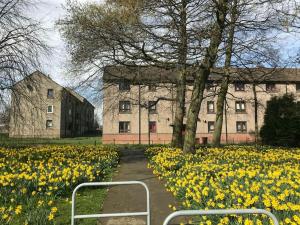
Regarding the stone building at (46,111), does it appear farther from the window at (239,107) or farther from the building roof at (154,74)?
the window at (239,107)

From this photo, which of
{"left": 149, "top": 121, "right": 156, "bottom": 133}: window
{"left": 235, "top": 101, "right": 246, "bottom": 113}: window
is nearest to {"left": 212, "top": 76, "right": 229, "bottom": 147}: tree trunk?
{"left": 149, "top": 121, "right": 156, "bottom": 133}: window

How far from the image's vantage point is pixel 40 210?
7270mm

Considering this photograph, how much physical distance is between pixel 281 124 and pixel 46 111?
18.1 metres

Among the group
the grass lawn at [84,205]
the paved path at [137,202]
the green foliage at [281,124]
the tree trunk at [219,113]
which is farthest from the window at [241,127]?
the grass lawn at [84,205]

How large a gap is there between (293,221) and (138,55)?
489 inches

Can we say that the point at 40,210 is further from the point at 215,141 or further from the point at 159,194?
the point at 215,141

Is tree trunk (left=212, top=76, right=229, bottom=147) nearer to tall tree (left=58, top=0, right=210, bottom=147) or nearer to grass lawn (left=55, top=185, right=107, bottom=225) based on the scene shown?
tall tree (left=58, top=0, right=210, bottom=147)

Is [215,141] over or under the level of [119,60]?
under

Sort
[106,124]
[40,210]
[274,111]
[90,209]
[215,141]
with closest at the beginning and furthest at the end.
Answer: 1. [40,210]
2. [90,209]
3. [215,141]
4. [274,111]
5. [106,124]

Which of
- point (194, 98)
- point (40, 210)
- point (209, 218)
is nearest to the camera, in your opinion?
point (209, 218)

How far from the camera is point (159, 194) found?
9891mm

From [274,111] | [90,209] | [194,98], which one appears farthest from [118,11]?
[274,111]

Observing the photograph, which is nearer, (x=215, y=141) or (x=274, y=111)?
(x=215, y=141)

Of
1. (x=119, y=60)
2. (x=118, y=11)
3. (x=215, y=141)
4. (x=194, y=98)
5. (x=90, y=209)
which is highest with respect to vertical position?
(x=118, y=11)
